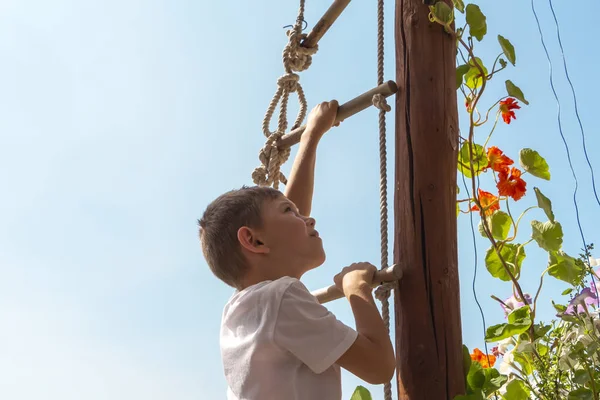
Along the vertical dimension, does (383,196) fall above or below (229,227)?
above

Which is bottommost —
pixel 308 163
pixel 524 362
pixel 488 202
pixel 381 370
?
pixel 381 370

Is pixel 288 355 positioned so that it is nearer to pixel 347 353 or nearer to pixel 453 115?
pixel 347 353

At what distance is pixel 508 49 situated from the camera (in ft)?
5.10

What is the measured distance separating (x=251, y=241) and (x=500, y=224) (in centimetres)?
58

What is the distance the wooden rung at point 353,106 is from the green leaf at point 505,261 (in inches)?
15.7

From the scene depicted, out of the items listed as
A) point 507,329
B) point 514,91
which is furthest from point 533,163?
point 507,329

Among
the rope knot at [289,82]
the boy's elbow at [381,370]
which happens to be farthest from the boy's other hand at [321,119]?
the boy's elbow at [381,370]

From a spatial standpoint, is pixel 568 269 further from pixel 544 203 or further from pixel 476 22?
pixel 476 22

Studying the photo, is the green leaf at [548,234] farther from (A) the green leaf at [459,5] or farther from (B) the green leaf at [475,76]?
(A) the green leaf at [459,5]

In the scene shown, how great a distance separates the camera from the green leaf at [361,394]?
139 cm

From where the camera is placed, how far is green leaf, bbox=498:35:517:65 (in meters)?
1.55

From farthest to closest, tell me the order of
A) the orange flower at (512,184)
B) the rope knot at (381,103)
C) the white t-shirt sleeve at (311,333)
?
the orange flower at (512,184), the rope knot at (381,103), the white t-shirt sleeve at (311,333)

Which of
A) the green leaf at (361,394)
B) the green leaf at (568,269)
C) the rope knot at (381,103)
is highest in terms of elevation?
the rope knot at (381,103)

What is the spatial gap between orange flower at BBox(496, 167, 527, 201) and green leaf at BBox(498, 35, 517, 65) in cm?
24
